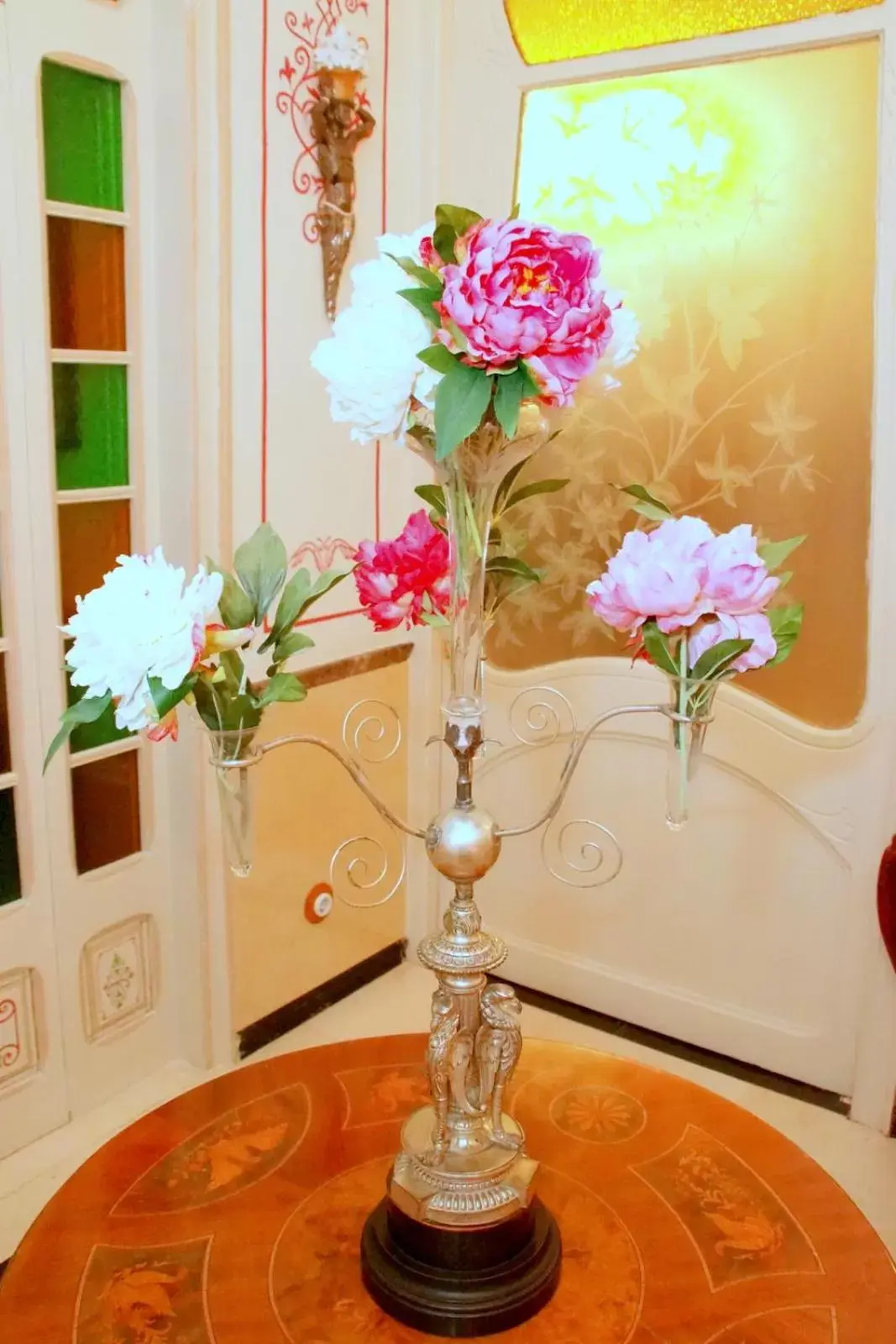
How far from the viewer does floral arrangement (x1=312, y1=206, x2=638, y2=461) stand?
2.91 feet

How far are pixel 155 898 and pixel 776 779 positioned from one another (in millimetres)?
1296

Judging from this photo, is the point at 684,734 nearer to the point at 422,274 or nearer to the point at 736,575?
the point at 736,575

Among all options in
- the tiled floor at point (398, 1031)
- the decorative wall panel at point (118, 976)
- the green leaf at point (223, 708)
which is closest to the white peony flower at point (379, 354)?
the green leaf at point (223, 708)

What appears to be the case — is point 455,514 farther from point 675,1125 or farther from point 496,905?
point 496,905

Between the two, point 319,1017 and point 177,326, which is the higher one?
point 177,326

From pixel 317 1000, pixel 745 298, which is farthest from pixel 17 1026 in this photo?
pixel 745 298

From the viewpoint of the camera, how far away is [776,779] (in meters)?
2.36

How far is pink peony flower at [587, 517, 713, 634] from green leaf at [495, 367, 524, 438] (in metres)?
0.18

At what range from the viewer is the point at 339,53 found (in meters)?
2.21

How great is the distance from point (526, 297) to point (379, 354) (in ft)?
0.43

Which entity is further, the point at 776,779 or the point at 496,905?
the point at 496,905

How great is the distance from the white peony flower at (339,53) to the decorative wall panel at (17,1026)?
181 cm

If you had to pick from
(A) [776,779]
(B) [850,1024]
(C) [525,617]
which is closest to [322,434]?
(C) [525,617]

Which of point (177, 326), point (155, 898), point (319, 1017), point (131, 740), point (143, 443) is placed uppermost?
point (177, 326)
